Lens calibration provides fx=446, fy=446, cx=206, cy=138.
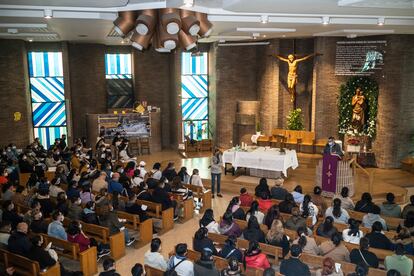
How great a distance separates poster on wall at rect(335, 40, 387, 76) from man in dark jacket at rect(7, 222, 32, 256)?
12110 mm

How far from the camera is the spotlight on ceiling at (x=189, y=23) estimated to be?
642 centimetres

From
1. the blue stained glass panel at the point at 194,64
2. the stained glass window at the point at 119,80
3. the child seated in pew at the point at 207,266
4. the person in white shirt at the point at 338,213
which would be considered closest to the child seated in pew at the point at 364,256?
the person in white shirt at the point at 338,213

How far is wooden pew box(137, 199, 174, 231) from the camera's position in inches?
387

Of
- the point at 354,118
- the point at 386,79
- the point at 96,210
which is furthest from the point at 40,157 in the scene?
the point at 386,79

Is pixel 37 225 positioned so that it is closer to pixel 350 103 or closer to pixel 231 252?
pixel 231 252

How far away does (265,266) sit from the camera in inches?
263

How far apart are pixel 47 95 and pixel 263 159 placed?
947 cm

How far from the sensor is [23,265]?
7.01 metres

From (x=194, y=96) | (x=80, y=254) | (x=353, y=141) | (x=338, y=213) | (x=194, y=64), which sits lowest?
(x=80, y=254)

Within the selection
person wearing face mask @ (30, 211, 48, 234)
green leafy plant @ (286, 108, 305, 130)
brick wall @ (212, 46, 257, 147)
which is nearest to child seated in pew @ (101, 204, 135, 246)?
person wearing face mask @ (30, 211, 48, 234)

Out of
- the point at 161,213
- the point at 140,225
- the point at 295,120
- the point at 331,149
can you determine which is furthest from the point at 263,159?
the point at 140,225

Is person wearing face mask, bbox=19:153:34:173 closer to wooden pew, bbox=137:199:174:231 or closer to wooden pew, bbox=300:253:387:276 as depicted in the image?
wooden pew, bbox=137:199:174:231

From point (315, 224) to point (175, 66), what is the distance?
11295 mm

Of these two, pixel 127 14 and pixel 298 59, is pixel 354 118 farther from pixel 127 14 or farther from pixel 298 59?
pixel 127 14
